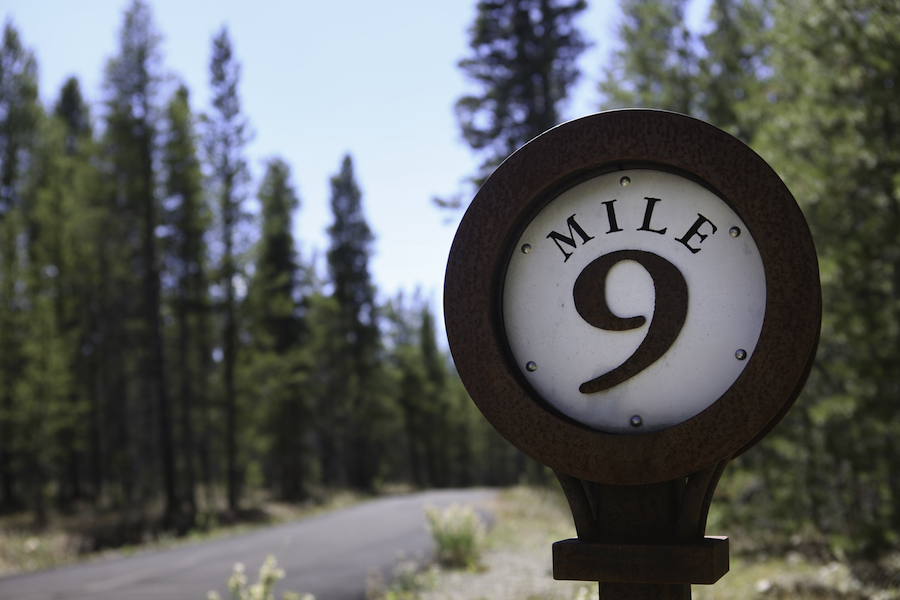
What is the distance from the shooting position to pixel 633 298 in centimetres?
176

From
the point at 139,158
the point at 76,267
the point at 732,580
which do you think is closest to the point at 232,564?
the point at 732,580

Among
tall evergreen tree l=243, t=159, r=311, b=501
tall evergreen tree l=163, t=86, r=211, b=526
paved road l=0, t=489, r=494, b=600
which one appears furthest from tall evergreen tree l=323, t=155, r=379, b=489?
paved road l=0, t=489, r=494, b=600

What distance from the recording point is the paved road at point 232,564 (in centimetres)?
783

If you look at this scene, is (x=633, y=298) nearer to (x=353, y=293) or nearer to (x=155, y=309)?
(x=155, y=309)

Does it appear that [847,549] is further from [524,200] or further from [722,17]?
[722,17]

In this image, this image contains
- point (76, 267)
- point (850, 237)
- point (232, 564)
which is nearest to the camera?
point (850, 237)

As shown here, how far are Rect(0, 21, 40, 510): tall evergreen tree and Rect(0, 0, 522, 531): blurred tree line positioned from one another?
0.21ft

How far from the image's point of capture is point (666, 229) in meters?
1.77

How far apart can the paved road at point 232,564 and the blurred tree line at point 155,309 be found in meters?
5.57

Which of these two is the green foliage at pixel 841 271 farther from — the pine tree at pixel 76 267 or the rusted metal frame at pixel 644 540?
the pine tree at pixel 76 267

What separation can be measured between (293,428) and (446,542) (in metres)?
20.9

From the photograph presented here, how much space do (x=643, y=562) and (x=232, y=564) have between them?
958 cm


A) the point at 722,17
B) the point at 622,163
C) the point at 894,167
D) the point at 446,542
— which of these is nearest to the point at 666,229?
the point at 622,163

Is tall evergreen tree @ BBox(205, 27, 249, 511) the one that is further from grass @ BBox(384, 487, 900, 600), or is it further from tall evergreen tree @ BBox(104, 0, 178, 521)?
grass @ BBox(384, 487, 900, 600)
